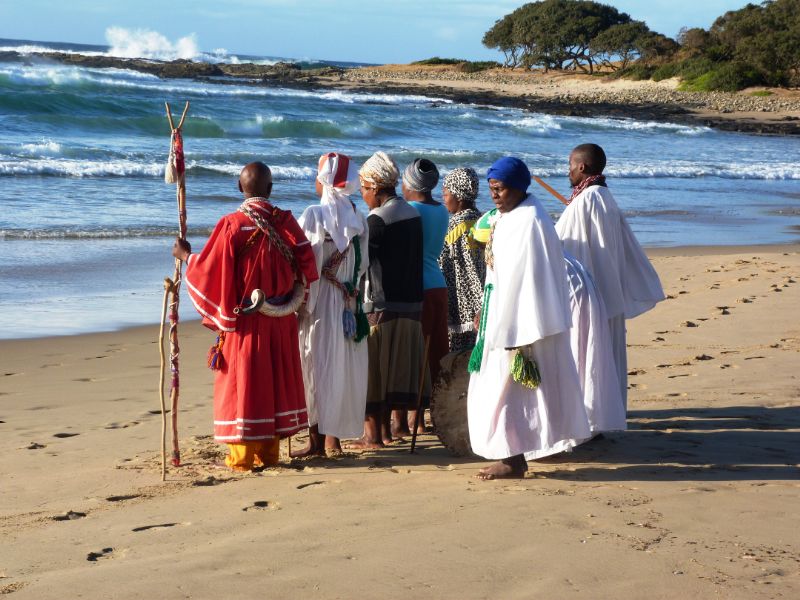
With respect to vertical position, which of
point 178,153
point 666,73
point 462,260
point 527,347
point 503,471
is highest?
point 666,73

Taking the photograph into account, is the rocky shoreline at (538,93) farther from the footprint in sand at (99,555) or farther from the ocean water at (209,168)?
the footprint in sand at (99,555)

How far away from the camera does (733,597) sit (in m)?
3.60

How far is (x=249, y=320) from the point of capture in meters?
5.24

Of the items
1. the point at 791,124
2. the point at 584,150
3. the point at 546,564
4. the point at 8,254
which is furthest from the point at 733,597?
the point at 791,124

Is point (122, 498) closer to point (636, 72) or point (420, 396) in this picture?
point (420, 396)

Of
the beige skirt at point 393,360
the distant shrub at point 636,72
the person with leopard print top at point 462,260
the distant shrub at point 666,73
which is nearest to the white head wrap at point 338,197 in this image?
the beige skirt at point 393,360

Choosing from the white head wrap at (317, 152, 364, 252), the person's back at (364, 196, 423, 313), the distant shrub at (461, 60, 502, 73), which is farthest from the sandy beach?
the distant shrub at (461, 60, 502, 73)

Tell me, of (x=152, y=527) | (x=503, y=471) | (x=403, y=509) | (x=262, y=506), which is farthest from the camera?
(x=503, y=471)

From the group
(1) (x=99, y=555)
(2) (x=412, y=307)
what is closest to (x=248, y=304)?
(2) (x=412, y=307)

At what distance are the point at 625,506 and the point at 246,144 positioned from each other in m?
22.9

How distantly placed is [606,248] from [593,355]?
0.65 meters

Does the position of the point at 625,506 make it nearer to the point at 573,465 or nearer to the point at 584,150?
the point at 573,465

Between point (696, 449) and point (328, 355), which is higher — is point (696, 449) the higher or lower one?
the lower one

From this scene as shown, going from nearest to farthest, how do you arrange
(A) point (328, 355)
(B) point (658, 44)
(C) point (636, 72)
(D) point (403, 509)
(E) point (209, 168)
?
(D) point (403, 509), (A) point (328, 355), (E) point (209, 168), (C) point (636, 72), (B) point (658, 44)
